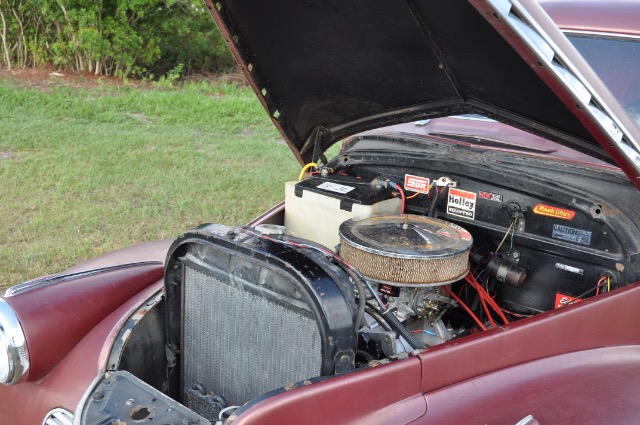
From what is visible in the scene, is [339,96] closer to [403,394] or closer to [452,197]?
[452,197]

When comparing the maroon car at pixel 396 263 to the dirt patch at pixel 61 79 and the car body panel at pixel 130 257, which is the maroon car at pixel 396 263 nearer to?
the car body panel at pixel 130 257

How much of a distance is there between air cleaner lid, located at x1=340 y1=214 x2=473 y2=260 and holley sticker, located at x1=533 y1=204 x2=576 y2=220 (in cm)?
30

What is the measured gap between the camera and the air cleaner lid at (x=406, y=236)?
212 cm

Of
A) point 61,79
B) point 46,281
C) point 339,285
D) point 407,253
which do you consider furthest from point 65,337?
point 61,79

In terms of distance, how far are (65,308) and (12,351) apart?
0.74ft

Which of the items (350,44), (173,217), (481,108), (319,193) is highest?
(350,44)

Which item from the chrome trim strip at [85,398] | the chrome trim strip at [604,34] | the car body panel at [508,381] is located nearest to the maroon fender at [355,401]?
the car body panel at [508,381]

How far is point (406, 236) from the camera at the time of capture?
227 centimetres

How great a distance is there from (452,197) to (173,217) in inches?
123

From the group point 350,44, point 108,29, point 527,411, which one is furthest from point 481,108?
point 108,29

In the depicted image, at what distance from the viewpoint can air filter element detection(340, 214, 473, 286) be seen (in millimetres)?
2096

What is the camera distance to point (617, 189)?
2.38 m

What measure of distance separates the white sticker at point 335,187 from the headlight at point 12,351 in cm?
118

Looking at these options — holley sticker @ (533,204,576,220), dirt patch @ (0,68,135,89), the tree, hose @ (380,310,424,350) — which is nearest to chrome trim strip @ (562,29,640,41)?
holley sticker @ (533,204,576,220)
